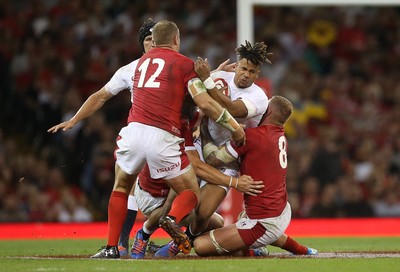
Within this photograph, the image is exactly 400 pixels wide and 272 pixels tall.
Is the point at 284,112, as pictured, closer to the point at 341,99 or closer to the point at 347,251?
the point at 347,251

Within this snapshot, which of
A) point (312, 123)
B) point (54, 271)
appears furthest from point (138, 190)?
point (312, 123)

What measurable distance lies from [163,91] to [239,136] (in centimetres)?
78

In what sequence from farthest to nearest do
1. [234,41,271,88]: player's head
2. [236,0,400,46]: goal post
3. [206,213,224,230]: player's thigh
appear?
[236,0,400,46]: goal post < [206,213,224,230]: player's thigh < [234,41,271,88]: player's head

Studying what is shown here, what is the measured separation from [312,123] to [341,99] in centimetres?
90

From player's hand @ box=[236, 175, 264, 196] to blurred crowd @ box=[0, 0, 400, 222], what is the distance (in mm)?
6076

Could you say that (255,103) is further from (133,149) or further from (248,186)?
(133,149)

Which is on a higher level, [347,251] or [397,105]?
[397,105]

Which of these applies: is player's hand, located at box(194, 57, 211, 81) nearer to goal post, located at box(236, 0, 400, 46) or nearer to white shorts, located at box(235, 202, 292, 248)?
white shorts, located at box(235, 202, 292, 248)

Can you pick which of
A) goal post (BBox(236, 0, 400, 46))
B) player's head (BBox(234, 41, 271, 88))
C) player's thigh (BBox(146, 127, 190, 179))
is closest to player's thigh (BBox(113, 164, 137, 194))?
player's thigh (BBox(146, 127, 190, 179))

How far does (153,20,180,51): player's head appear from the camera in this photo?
8.60 meters

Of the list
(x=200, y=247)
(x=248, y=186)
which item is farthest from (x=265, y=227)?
(x=200, y=247)

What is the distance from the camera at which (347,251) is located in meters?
9.91

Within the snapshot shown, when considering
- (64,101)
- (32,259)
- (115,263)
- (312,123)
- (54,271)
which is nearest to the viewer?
(54,271)

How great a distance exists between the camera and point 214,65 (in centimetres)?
1719
